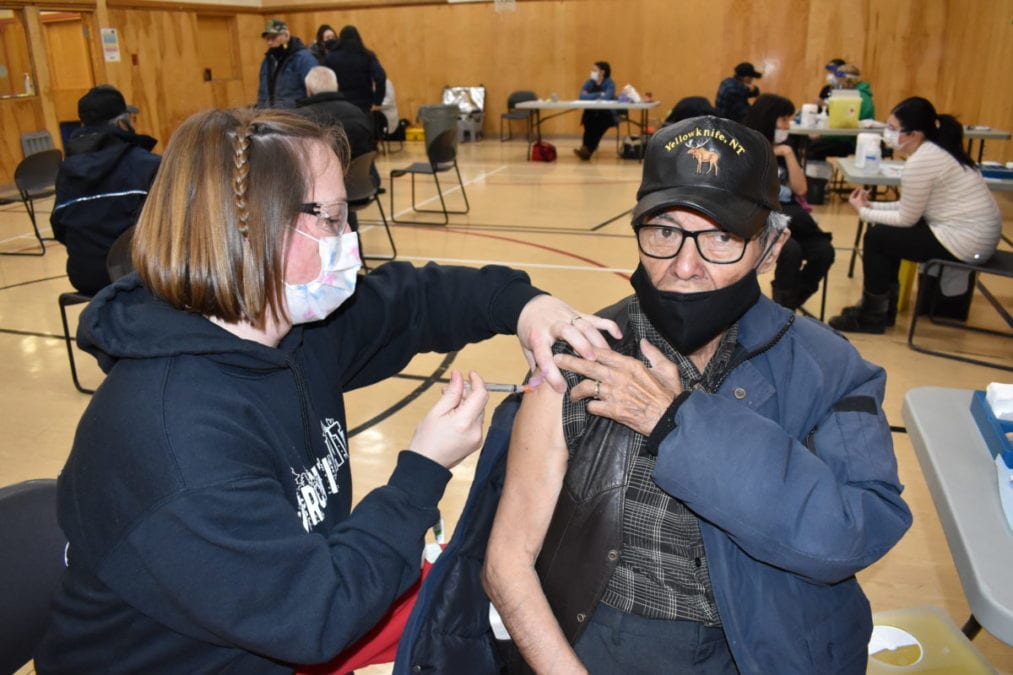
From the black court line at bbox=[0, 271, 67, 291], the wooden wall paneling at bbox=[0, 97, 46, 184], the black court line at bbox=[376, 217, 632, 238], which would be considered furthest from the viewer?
the wooden wall paneling at bbox=[0, 97, 46, 184]

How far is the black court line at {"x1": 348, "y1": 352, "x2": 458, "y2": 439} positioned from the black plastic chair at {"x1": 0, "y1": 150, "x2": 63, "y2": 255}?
4.29 m

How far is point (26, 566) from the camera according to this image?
1.37m

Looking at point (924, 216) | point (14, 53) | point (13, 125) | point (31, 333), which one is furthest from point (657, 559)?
point (14, 53)

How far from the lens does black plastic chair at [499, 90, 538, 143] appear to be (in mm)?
12938

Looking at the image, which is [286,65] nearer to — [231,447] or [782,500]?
[231,447]

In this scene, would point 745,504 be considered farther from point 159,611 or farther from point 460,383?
point 159,611

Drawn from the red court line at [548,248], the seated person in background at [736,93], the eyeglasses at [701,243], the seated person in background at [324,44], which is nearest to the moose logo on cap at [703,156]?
the eyeglasses at [701,243]

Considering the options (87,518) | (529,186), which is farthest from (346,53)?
(87,518)

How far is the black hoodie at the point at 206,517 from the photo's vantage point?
1.01m

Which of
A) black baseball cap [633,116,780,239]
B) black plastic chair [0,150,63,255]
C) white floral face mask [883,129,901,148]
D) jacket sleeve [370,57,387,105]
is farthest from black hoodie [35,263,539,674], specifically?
jacket sleeve [370,57,387,105]

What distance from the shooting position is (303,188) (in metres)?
1.25

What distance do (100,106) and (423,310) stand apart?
3.36 metres

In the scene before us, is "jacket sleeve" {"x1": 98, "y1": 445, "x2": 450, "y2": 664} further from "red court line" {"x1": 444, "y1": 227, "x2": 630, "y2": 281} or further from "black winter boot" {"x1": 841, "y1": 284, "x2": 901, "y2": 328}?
"red court line" {"x1": 444, "y1": 227, "x2": 630, "y2": 281}

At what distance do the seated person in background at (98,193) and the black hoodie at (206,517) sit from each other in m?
3.02
